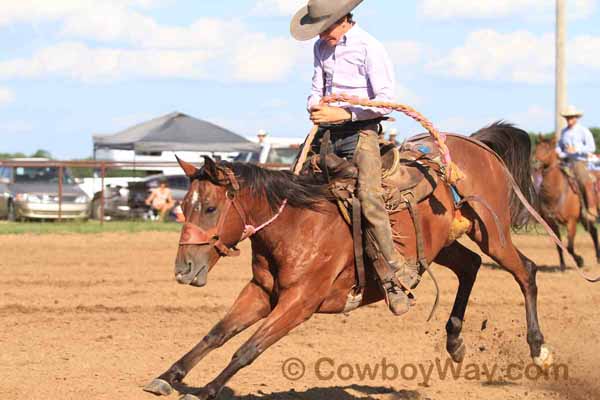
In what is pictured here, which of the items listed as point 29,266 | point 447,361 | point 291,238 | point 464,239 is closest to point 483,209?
point 447,361

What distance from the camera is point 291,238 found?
20.0 feet

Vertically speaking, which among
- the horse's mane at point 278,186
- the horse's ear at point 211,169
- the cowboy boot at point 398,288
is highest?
the horse's ear at point 211,169

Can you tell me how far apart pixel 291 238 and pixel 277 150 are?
61.4ft

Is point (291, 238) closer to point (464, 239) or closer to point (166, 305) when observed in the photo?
point (166, 305)

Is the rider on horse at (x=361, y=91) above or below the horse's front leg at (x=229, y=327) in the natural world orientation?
above

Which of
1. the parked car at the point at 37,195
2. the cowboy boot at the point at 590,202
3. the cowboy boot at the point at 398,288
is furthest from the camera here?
the parked car at the point at 37,195

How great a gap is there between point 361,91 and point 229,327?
1747 mm

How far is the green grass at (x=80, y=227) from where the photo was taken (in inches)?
707

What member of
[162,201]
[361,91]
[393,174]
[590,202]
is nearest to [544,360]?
[393,174]

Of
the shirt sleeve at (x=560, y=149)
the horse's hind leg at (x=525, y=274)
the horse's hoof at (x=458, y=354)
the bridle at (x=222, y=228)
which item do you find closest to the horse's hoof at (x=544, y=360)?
the horse's hind leg at (x=525, y=274)

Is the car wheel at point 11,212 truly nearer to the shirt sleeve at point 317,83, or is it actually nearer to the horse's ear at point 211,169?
the shirt sleeve at point 317,83

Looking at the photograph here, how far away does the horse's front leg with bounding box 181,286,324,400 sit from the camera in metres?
5.58

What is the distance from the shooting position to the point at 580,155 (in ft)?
50.6

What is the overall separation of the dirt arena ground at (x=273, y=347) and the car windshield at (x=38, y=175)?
7.50 m
